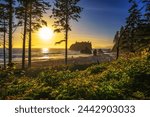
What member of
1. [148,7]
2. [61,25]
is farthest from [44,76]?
[61,25]

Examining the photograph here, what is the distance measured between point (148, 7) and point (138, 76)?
27.4 ft

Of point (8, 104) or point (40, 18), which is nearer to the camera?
point (8, 104)

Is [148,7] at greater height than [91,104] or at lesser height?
greater

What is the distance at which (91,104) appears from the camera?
37.4 feet

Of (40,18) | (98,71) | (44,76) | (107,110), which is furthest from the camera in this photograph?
(40,18)

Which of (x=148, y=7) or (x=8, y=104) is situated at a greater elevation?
(x=148, y=7)

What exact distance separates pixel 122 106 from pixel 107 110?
715mm

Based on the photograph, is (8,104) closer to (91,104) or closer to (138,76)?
(91,104)

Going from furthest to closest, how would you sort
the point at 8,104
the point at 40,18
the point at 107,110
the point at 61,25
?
the point at 61,25 < the point at 40,18 < the point at 8,104 < the point at 107,110

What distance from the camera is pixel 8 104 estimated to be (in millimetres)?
11883

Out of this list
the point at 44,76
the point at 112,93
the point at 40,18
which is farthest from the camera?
the point at 40,18

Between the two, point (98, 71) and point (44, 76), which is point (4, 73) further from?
point (98, 71)

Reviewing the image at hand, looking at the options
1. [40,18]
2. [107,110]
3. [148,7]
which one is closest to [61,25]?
[40,18]

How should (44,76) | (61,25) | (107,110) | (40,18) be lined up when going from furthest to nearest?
(61,25)
(40,18)
(44,76)
(107,110)
